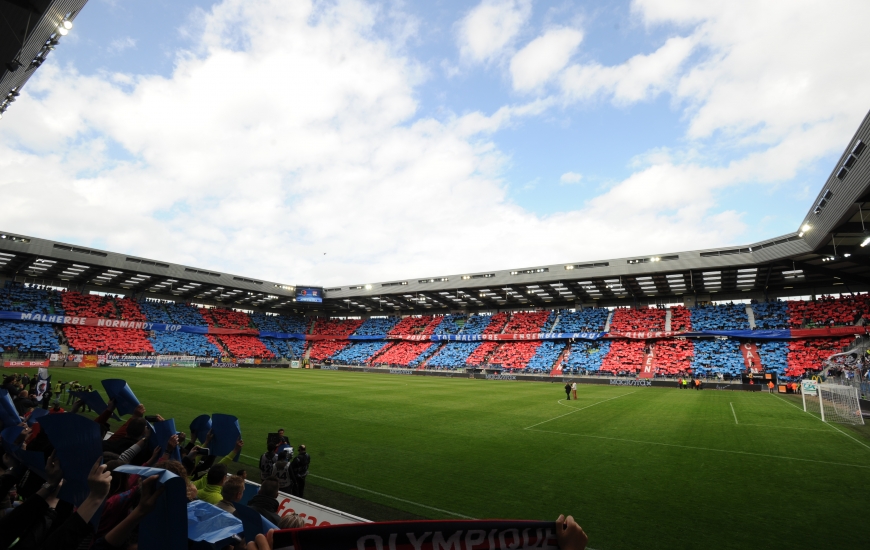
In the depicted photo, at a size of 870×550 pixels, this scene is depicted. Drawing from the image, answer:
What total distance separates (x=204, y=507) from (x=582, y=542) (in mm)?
2695

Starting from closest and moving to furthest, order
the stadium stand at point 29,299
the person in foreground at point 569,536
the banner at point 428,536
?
the banner at point 428,536 → the person in foreground at point 569,536 → the stadium stand at point 29,299

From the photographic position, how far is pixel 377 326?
66.1 metres

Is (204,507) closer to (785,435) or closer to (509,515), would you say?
(509,515)

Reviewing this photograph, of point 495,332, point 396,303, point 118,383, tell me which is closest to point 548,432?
point 118,383

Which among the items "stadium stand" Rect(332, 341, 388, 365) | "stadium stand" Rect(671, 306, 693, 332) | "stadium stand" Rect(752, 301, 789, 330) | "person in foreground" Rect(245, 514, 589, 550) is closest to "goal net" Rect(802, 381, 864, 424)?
"stadium stand" Rect(752, 301, 789, 330)

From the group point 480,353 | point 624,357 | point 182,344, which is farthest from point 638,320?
point 182,344

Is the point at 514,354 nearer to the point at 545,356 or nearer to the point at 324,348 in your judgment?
the point at 545,356

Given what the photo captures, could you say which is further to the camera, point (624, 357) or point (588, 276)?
point (624, 357)

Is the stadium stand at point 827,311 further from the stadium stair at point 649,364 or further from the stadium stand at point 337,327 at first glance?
the stadium stand at point 337,327

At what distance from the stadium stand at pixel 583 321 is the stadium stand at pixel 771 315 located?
1430 centimetres

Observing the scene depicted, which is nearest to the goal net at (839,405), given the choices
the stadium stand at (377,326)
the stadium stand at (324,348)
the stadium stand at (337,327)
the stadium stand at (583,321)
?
the stadium stand at (583,321)

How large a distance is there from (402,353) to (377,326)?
10.2 m

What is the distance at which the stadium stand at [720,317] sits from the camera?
4031 centimetres

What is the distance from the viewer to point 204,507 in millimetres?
3033
